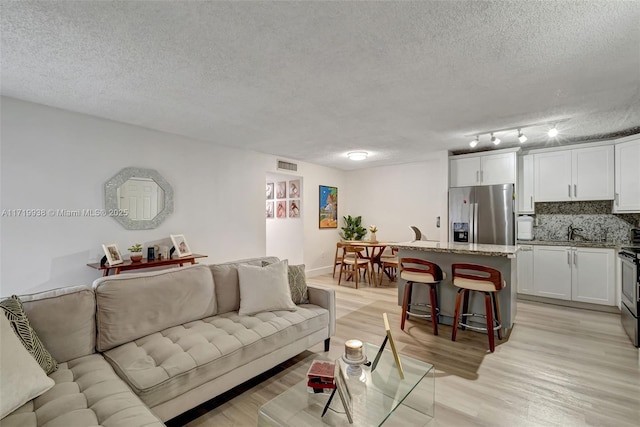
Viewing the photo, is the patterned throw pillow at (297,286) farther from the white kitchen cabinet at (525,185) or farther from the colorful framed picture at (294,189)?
the white kitchen cabinet at (525,185)

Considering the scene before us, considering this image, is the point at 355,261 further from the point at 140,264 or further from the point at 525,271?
the point at 140,264

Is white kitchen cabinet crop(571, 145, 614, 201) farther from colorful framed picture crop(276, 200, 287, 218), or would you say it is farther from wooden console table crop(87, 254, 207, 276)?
wooden console table crop(87, 254, 207, 276)

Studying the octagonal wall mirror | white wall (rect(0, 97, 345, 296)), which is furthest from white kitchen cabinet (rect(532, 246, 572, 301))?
the octagonal wall mirror

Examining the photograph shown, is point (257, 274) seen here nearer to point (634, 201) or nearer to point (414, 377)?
point (414, 377)

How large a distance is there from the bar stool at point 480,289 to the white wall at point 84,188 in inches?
130

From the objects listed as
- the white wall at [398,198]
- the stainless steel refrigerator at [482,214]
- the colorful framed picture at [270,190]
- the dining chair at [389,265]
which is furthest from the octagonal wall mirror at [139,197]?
the stainless steel refrigerator at [482,214]

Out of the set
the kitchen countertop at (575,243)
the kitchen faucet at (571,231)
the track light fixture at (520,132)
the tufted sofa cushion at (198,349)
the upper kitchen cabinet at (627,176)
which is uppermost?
the track light fixture at (520,132)

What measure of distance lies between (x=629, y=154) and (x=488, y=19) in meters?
3.68

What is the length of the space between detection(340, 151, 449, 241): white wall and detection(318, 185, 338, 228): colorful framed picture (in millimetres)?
342

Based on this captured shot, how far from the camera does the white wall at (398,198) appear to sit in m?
5.96

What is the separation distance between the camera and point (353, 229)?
22.5 feet

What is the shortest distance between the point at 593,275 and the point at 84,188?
6505mm

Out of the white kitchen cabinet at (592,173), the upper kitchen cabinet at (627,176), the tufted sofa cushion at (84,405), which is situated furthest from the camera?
the white kitchen cabinet at (592,173)

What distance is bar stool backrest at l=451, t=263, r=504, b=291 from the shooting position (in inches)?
111
